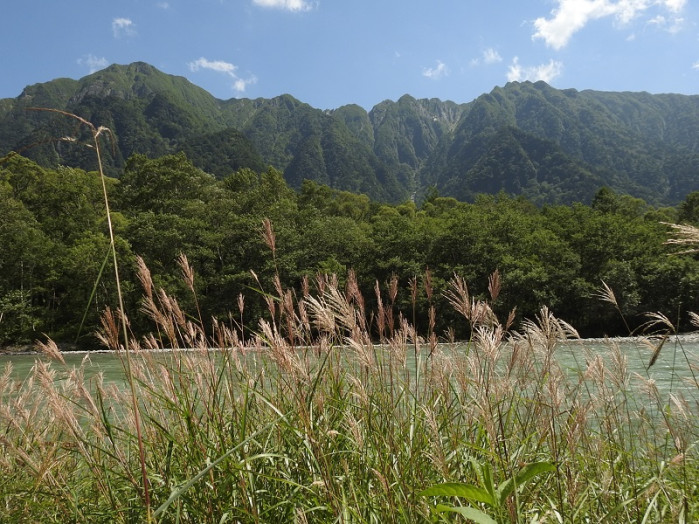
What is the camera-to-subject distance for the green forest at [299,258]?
32.0 m

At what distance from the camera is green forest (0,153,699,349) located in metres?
32.0

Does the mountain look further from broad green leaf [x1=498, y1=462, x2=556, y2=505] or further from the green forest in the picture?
broad green leaf [x1=498, y1=462, x2=556, y2=505]

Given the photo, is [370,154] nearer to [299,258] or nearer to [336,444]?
[299,258]

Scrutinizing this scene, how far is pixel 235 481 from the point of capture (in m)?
1.91

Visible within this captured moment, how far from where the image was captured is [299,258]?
3588 cm

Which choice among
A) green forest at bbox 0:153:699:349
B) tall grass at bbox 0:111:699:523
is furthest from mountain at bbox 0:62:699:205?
tall grass at bbox 0:111:699:523

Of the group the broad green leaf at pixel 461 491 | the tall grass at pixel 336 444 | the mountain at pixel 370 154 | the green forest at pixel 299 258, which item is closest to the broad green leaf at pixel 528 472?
the broad green leaf at pixel 461 491

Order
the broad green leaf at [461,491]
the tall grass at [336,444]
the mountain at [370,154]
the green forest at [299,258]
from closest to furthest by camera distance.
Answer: the broad green leaf at [461,491] → the tall grass at [336,444] → the green forest at [299,258] → the mountain at [370,154]

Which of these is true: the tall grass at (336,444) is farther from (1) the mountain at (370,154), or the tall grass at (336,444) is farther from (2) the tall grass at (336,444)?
(1) the mountain at (370,154)

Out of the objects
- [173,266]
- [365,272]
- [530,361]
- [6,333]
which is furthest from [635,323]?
[6,333]

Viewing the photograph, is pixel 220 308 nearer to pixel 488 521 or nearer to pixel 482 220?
pixel 482 220

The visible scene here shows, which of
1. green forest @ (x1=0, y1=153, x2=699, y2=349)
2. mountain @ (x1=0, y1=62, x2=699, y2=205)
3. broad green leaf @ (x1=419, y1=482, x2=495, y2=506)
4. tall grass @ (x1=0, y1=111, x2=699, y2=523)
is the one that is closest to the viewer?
broad green leaf @ (x1=419, y1=482, x2=495, y2=506)

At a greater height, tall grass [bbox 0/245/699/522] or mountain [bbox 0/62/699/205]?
mountain [bbox 0/62/699/205]

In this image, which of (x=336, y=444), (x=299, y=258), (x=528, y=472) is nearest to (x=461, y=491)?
(x=528, y=472)
